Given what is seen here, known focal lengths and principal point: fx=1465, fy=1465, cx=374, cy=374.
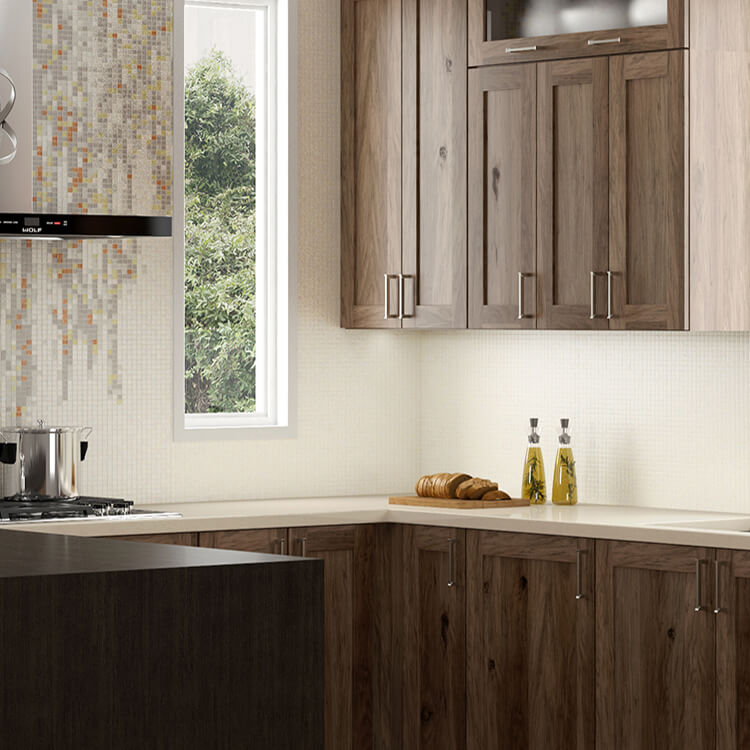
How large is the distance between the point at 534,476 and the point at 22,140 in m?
1.69

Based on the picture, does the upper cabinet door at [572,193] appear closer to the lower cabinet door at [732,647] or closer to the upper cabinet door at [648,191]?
the upper cabinet door at [648,191]

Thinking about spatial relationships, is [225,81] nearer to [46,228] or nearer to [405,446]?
[46,228]

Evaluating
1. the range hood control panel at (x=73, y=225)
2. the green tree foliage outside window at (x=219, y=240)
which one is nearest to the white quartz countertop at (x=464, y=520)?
the green tree foliage outside window at (x=219, y=240)

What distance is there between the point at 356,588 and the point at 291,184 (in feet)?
4.18

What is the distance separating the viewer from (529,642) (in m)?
3.67

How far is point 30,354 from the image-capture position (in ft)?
13.2

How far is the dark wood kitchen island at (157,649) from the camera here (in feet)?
2.41

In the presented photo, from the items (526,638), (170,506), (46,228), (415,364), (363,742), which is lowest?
(363,742)

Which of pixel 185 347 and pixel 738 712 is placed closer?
pixel 738 712

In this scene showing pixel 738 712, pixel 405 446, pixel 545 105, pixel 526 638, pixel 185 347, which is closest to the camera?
pixel 738 712

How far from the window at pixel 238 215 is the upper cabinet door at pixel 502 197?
0.63 m

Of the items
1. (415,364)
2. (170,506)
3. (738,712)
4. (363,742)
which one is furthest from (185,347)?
(738,712)

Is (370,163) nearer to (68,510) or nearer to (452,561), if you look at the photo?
(452,561)

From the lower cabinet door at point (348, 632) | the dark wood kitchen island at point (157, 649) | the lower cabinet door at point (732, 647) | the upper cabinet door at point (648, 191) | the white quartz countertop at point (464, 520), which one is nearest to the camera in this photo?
the dark wood kitchen island at point (157, 649)
